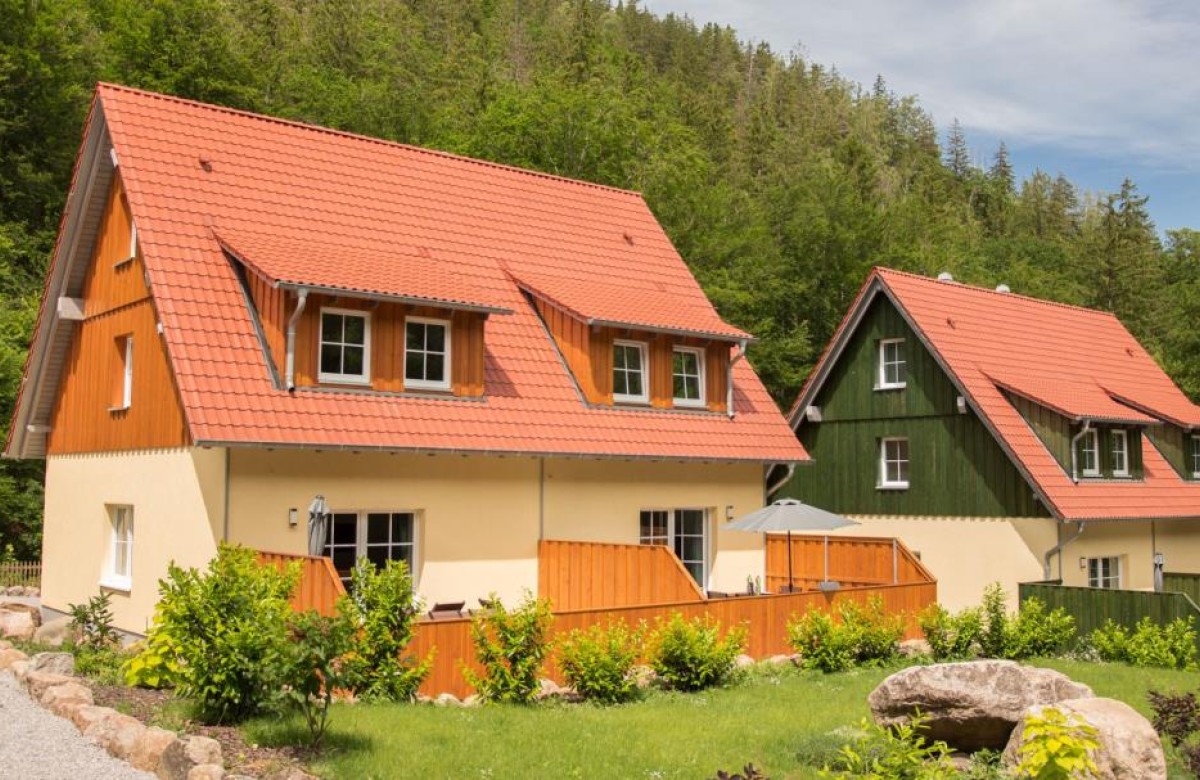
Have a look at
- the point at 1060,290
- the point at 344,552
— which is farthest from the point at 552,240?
the point at 1060,290

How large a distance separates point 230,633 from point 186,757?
1.47m

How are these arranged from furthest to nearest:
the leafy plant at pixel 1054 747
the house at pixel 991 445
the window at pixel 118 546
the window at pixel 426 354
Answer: the house at pixel 991 445 < the window at pixel 118 546 < the window at pixel 426 354 < the leafy plant at pixel 1054 747

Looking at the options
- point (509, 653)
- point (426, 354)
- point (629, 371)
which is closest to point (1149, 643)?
point (629, 371)

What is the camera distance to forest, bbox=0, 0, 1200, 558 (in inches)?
1511

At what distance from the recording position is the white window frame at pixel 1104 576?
25.0 meters

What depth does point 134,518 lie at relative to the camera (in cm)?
1716

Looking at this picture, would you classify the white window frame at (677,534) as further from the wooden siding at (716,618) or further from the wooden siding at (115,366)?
the wooden siding at (115,366)

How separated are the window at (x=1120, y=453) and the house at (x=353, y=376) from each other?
29.2 ft

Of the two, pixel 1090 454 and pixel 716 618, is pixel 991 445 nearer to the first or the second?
pixel 1090 454

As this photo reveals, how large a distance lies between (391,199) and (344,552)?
6.97 metres

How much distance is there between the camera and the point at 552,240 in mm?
22438

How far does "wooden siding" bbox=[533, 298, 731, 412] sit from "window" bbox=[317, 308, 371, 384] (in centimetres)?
412

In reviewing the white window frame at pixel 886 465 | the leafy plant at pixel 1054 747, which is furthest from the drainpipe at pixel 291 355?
the white window frame at pixel 886 465

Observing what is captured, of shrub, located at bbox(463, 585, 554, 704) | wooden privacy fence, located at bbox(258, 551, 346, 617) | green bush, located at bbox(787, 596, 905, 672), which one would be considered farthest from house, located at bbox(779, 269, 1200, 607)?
wooden privacy fence, located at bbox(258, 551, 346, 617)
